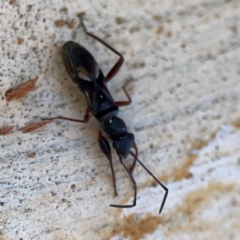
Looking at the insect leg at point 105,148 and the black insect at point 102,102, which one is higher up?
the black insect at point 102,102

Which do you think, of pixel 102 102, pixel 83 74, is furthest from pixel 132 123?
pixel 83 74

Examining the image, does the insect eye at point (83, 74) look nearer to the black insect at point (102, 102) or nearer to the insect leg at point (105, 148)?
the black insect at point (102, 102)

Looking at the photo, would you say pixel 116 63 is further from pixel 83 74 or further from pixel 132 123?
pixel 132 123

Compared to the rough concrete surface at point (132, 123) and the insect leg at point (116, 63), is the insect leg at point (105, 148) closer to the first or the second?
the rough concrete surface at point (132, 123)

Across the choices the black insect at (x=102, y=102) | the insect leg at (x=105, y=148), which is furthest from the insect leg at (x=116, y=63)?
the insect leg at (x=105, y=148)

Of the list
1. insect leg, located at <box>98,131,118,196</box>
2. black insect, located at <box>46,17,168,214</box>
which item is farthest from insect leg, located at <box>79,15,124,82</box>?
insect leg, located at <box>98,131,118,196</box>

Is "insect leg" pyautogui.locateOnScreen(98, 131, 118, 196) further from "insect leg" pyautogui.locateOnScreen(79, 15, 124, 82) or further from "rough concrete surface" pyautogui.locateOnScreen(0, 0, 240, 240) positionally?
"insect leg" pyautogui.locateOnScreen(79, 15, 124, 82)
